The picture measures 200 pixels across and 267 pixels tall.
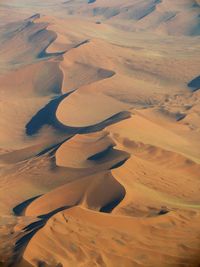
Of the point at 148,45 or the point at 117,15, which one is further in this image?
the point at 117,15

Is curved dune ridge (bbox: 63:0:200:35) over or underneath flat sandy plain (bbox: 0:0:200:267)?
underneath

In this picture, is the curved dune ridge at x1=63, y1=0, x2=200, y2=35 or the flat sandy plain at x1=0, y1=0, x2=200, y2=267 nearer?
the flat sandy plain at x1=0, y1=0, x2=200, y2=267

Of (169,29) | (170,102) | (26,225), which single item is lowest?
(169,29)

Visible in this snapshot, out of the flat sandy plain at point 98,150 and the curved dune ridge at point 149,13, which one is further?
the curved dune ridge at point 149,13

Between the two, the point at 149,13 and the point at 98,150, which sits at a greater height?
the point at 98,150

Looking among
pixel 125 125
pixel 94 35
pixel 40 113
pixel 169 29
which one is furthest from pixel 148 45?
pixel 125 125

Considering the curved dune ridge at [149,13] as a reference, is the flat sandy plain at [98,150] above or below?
above

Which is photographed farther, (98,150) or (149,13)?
(149,13)

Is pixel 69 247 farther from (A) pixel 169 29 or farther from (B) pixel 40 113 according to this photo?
(A) pixel 169 29
